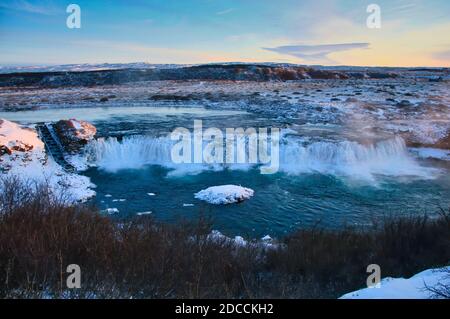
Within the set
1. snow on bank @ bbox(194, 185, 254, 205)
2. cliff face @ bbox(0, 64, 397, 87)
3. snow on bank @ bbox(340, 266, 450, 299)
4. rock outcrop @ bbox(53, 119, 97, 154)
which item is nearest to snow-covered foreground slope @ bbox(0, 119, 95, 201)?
rock outcrop @ bbox(53, 119, 97, 154)

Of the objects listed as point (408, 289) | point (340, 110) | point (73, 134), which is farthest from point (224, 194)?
point (340, 110)

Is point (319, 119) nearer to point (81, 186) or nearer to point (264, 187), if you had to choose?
point (264, 187)

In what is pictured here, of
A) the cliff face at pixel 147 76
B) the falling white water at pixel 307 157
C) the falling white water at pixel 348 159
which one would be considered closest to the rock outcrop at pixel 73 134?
the falling white water at pixel 307 157

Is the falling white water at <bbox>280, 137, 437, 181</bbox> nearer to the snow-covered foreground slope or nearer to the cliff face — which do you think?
the snow-covered foreground slope

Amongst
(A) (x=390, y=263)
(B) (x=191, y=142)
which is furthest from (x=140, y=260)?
(B) (x=191, y=142)

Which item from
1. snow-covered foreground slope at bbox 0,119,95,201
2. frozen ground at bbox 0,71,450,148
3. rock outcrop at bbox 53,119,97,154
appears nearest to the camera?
snow-covered foreground slope at bbox 0,119,95,201

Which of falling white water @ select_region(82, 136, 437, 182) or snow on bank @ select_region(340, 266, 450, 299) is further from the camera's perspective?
falling white water @ select_region(82, 136, 437, 182)

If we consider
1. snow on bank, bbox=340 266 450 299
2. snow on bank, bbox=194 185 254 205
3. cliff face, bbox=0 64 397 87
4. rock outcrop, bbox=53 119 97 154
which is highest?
cliff face, bbox=0 64 397 87
